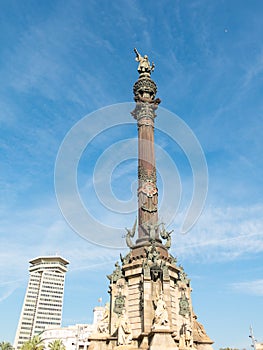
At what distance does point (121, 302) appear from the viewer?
80.2ft

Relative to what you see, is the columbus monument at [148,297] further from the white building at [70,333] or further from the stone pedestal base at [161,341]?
the white building at [70,333]

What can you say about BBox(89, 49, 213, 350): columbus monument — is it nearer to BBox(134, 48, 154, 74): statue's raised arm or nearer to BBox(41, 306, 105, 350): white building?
BBox(134, 48, 154, 74): statue's raised arm

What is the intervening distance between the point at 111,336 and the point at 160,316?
17.8ft

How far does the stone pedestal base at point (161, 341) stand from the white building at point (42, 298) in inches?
5872

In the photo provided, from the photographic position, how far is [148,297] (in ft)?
75.4

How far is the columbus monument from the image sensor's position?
2152cm

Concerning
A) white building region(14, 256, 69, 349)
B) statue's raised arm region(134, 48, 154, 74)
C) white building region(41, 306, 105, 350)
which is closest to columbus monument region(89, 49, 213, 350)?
statue's raised arm region(134, 48, 154, 74)

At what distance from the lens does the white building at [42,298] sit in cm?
15375

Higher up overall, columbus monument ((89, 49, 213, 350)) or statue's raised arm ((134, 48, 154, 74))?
statue's raised arm ((134, 48, 154, 74))

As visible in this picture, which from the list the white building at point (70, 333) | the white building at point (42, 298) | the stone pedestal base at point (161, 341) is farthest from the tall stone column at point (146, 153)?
the white building at point (42, 298)

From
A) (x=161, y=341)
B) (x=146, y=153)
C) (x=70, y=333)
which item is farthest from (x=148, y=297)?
(x=70, y=333)

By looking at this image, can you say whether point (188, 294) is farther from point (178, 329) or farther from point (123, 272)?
point (123, 272)

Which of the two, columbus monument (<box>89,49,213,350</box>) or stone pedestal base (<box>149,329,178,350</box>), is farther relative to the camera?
columbus monument (<box>89,49,213,350</box>)

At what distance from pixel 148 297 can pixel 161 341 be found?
392 cm
